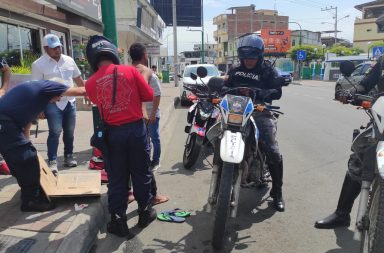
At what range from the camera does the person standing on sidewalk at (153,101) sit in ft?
16.0

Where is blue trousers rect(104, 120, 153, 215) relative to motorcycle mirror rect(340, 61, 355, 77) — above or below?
below

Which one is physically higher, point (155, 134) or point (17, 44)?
point (17, 44)

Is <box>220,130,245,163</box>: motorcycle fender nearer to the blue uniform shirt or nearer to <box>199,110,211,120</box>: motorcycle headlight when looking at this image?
the blue uniform shirt

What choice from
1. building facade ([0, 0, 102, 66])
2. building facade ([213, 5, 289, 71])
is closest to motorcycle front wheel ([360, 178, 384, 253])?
building facade ([0, 0, 102, 66])

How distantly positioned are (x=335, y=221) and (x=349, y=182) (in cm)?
44

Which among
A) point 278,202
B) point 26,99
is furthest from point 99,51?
point 278,202

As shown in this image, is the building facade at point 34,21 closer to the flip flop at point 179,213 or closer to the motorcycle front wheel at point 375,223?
the flip flop at point 179,213

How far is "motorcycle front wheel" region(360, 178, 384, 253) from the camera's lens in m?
2.46

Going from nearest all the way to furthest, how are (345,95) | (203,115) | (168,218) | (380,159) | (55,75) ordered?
(380,159), (345,95), (168,218), (55,75), (203,115)

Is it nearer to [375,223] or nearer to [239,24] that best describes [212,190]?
[375,223]

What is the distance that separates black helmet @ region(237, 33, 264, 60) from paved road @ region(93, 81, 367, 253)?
4.69 feet

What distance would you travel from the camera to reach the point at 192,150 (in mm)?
6156

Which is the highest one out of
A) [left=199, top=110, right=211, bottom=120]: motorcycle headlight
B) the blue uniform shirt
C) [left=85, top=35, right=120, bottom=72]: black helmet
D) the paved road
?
[left=85, top=35, right=120, bottom=72]: black helmet

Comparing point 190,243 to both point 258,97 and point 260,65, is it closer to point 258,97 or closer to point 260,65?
point 258,97
